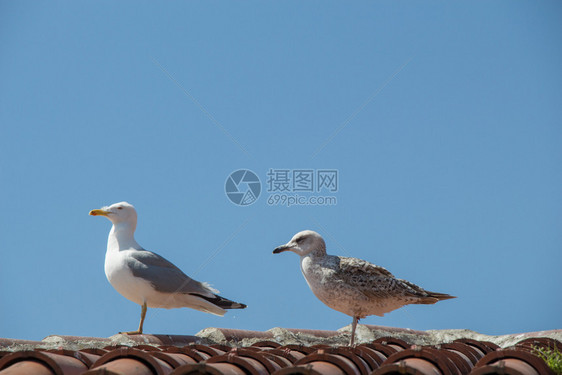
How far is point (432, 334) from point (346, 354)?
438cm

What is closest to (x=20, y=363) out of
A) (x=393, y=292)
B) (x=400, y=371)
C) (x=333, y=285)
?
(x=400, y=371)

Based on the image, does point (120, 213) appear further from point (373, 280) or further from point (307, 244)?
point (373, 280)

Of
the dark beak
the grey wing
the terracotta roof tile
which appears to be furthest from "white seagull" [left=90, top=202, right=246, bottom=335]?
the terracotta roof tile

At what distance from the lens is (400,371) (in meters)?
3.60

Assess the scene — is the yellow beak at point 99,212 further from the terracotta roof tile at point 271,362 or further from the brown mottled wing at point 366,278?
the terracotta roof tile at point 271,362

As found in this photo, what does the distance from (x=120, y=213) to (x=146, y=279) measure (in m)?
1.11

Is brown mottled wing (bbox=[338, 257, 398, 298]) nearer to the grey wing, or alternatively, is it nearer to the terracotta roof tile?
the terracotta roof tile

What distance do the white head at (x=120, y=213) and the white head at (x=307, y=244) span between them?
2.31 meters

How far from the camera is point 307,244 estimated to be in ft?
24.8

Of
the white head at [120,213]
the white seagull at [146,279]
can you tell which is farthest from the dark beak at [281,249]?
the white head at [120,213]

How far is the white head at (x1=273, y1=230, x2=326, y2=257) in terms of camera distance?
752 centimetres

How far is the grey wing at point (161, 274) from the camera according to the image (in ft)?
26.7

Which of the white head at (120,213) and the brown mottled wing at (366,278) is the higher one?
the white head at (120,213)

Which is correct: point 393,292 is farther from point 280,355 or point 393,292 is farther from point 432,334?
point 280,355
